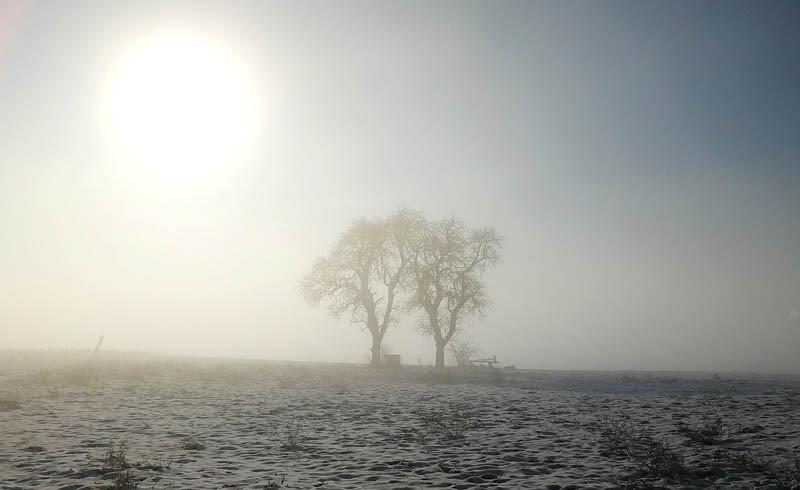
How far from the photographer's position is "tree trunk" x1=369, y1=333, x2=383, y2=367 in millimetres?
39531

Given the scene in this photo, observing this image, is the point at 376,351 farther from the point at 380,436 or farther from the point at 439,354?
the point at 380,436

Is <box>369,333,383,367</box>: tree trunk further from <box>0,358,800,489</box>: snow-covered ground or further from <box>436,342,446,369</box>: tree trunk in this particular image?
<box>0,358,800,489</box>: snow-covered ground

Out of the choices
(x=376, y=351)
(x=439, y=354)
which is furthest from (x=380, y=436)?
(x=439, y=354)

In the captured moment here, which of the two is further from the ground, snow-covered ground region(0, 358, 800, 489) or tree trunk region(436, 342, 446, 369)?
tree trunk region(436, 342, 446, 369)

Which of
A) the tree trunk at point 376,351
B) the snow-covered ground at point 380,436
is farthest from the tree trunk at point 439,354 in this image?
the snow-covered ground at point 380,436

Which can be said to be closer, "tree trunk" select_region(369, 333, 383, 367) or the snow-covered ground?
the snow-covered ground

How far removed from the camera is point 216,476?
353 inches

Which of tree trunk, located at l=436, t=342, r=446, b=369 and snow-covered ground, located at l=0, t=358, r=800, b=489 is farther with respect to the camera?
tree trunk, located at l=436, t=342, r=446, b=369

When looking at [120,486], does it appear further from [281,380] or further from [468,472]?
[281,380]

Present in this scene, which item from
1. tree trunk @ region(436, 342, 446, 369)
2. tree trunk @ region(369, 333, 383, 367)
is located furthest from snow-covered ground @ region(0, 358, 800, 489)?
tree trunk @ region(436, 342, 446, 369)

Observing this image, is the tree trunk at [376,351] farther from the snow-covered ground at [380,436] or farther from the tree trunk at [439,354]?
the snow-covered ground at [380,436]

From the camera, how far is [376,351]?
40.2m

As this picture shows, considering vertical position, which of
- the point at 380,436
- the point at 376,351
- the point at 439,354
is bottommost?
the point at 380,436

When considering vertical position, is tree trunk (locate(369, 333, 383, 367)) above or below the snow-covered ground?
above
